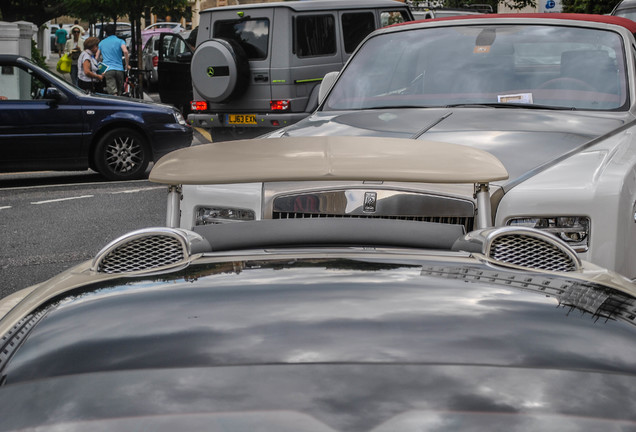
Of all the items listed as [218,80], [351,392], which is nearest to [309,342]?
[351,392]

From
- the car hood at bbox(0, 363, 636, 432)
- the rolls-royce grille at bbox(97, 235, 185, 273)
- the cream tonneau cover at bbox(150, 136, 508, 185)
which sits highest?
A: the cream tonneau cover at bbox(150, 136, 508, 185)

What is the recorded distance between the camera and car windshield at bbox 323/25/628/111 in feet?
19.0

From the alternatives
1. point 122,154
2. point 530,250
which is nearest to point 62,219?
point 122,154

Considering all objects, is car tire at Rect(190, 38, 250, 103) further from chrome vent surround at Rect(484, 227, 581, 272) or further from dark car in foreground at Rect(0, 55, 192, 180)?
chrome vent surround at Rect(484, 227, 581, 272)

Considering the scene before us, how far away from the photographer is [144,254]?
211 cm

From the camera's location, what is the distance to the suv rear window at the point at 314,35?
15078 millimetres

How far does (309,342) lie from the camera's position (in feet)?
4.98

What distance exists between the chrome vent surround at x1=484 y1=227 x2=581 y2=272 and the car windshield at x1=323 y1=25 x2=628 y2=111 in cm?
365

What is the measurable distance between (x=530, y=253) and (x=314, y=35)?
1341 centimetres

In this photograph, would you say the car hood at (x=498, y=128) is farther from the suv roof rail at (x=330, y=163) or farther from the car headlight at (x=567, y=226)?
the suv roof rail at (x=330, y=163)

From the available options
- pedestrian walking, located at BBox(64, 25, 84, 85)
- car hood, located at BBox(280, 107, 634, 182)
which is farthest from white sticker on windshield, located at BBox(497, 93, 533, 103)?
pedestrian walking, located at BBox(64, 25, 84, 85)

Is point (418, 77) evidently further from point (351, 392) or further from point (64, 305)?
point (351, 392)

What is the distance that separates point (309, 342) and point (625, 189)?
2.98 m

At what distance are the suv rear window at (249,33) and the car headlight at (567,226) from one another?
1117 cm
